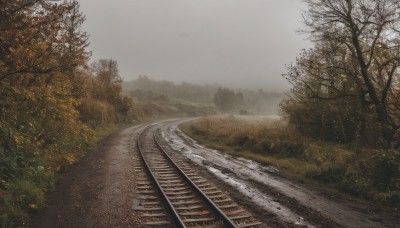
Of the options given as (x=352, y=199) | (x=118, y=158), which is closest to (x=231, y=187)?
(x=352, y=199)

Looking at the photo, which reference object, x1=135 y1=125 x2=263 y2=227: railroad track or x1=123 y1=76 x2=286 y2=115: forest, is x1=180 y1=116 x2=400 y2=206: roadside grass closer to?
x1=135 y1=125 x2=263 y2=227: railroad track

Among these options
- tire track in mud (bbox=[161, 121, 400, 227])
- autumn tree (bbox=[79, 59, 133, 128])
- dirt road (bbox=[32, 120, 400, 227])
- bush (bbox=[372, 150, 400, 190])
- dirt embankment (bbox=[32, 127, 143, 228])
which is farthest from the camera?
autumn tree (bbox=[79, 59, 133, 128])

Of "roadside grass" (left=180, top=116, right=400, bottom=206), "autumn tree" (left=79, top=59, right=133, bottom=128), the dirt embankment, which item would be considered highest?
"autumn tree" (left=79, top=59, right=133, bottom=128)

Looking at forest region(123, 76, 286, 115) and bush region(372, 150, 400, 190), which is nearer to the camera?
bush region(372, 150, 400, 190)

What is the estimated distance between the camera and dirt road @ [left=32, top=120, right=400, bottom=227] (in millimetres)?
8508

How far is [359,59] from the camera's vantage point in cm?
1533

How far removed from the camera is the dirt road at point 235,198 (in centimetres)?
851

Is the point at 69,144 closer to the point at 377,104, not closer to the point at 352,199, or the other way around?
the point at 352,199

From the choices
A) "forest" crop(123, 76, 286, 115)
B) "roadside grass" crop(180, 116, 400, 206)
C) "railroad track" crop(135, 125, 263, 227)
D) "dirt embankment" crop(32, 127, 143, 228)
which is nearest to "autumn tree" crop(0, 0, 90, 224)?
"dirt embankment" crop(32, 127, 143, 228)

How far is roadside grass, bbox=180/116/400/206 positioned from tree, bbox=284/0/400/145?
209 centimetres

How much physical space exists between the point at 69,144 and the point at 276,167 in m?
11.1

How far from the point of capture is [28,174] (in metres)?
10.6

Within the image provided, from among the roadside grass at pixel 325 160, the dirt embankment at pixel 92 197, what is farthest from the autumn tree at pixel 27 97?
the roadside grass at pixel 325 160

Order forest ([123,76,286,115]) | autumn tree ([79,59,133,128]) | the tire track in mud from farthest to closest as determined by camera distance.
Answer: forest ([123,76,286,115])
autumn tree ([79,59,133,128])
the tire track in mud
